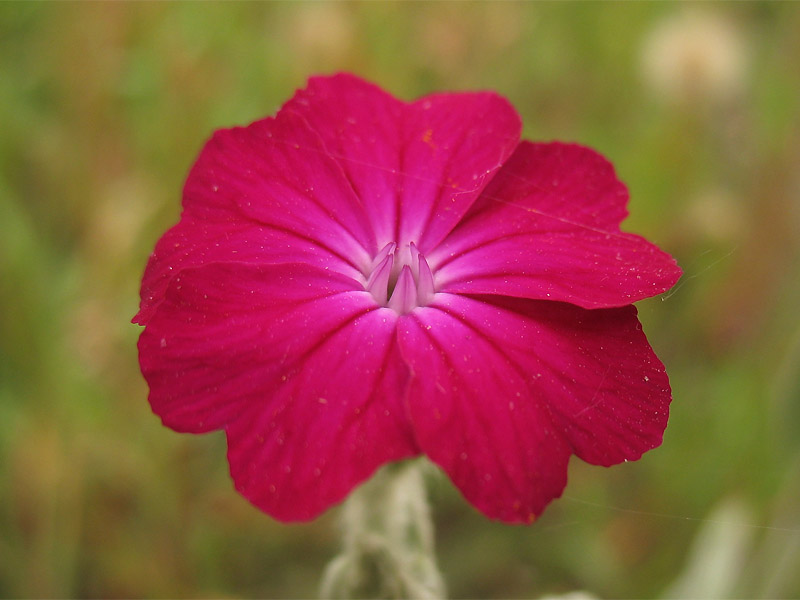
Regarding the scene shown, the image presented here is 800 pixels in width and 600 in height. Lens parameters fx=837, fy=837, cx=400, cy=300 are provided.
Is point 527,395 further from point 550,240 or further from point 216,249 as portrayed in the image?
point 216,249

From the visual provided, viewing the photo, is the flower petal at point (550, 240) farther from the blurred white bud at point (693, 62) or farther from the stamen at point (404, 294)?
the blurred white bud at point (693, 62)

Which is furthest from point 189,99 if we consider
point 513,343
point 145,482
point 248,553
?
point 513,343

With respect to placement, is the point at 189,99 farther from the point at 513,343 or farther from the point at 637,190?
the point at 513,343

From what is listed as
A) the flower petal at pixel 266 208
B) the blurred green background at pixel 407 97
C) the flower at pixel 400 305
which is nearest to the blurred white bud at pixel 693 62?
the blurred green background at pixel 407 97

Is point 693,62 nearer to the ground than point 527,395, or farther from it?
farther from it

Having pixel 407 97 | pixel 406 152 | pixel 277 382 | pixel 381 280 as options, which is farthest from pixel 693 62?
pixel 277 382

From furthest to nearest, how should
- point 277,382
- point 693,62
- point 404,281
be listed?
point 693,62
point 404,281
point 277,382
